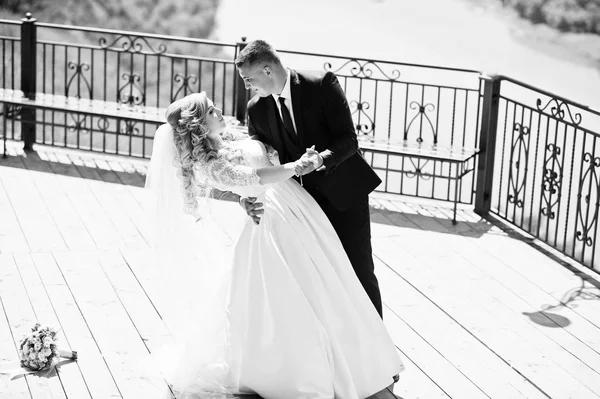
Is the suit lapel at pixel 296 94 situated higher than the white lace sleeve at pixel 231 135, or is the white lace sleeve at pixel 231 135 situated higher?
the suit lapel at pixel 296 94

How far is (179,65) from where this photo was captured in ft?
75.0

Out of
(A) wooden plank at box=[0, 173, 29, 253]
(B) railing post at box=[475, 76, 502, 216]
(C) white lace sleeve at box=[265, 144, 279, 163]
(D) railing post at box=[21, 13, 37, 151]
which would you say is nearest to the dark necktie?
(C) white lace sleeve at box=[265, 144, 279, 163]

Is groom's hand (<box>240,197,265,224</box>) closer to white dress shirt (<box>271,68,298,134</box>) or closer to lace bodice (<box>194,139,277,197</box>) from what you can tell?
lace bodice (<box>194,139,277,197</box>)

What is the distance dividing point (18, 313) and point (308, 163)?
7.17 feet

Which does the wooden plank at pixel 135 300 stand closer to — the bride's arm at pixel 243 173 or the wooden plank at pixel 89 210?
A: the wooden plank at pixel 89 210

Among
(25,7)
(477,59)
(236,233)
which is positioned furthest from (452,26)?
(236,233)

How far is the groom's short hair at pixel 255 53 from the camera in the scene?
4.14m

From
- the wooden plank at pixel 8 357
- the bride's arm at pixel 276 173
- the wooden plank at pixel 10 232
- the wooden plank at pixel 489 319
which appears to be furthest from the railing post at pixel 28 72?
the bride's arm at pixel 276 173

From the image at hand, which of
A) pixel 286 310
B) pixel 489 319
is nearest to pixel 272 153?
pixel 286 310

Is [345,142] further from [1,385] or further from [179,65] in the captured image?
[179,65]

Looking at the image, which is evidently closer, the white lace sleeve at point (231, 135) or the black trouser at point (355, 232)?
the white lace sleeve at point (231, 135)

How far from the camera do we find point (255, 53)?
4.15 meters

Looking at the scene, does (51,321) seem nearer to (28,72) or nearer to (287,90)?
(287,90)

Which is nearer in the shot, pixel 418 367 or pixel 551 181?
pixel 418 367
